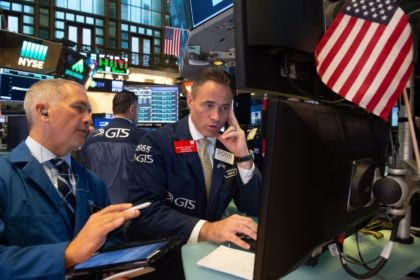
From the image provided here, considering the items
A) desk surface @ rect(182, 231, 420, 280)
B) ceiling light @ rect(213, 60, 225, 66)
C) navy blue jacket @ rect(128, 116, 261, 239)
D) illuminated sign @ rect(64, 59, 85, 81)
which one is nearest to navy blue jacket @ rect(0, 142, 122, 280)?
navy blue jacket @ rect(128, 116, 261, 239)

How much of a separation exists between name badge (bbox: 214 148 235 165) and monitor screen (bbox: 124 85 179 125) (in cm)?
311

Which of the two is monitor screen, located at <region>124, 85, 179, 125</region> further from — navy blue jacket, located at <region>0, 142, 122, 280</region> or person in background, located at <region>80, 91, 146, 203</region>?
navy blue jacket, located at <region>0, 142, 122, 280</region>

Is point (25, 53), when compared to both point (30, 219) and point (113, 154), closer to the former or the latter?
point (113, 154)

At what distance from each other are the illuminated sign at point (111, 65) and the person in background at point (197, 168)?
11.6 meters

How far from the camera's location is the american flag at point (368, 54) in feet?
3.16

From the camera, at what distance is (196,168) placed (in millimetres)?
1737

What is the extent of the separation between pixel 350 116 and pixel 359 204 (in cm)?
20

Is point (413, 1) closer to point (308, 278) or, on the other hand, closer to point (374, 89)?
point (374, 89)

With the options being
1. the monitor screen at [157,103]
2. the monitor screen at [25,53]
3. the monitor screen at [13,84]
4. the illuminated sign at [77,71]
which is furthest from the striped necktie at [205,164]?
the illuminated sign at [77,71]

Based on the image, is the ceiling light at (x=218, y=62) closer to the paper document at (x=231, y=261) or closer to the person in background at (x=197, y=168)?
the person in background at (x=197, y=168)

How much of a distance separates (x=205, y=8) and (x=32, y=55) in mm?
3920

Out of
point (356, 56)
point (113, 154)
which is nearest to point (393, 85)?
point (356, 56)

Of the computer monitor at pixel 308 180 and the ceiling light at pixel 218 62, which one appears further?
the ceiling light at pixel 218 62

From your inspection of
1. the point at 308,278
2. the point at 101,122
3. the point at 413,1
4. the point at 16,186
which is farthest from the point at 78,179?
the point at 101,122
